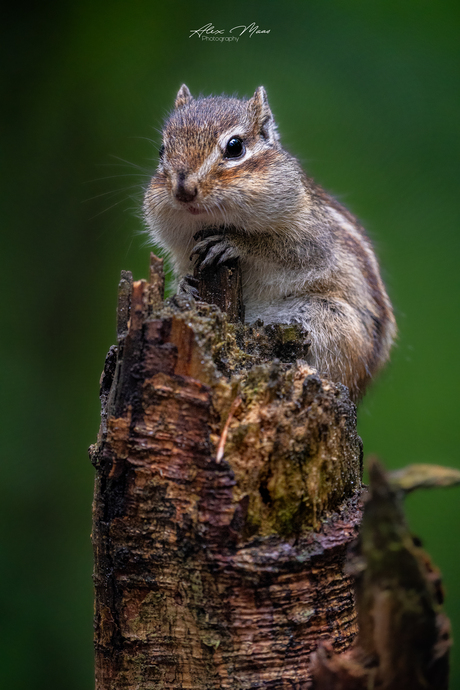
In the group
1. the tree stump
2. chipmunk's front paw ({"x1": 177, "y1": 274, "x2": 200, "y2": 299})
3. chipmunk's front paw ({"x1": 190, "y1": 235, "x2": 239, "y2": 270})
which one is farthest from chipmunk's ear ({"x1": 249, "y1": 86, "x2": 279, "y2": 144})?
the tree stump

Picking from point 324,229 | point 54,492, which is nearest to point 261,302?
point 324,229

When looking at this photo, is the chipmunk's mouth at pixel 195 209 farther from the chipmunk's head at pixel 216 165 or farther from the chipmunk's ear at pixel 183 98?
the chipmunk's ear at pixel 183 98

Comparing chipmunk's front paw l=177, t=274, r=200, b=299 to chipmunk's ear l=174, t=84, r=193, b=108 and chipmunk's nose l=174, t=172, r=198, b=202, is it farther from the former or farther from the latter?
chipmunk's ear l=174, t=84, r=193, b=108

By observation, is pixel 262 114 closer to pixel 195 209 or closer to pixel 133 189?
pixel 195 209
